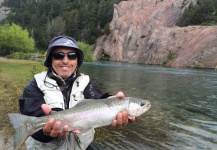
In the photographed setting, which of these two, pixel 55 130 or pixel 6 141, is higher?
pixel 55 130

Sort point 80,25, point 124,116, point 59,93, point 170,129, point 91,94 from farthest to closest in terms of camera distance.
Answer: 1. point 80,25
2. point 170,129
3. point 91,94
4. point 59,93
5. point 124,116

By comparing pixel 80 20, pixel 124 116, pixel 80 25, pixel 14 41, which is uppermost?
pixel 80 20

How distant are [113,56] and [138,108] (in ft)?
305

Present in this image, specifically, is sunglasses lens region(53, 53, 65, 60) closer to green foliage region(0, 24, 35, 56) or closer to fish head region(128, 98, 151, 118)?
fish head region(128, 98, 151, 118)

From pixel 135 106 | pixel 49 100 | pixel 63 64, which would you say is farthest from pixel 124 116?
pixel 63 64

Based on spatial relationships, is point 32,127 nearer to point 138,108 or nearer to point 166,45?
point 138,108

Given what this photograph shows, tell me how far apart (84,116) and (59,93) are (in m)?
0.68

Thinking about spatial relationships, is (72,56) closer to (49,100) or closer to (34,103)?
(49,100)

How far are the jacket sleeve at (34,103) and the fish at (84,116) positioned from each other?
9.4 inches

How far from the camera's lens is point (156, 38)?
277 ft

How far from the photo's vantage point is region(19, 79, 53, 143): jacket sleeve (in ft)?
14.2

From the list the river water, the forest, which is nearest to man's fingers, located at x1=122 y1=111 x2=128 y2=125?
the river water

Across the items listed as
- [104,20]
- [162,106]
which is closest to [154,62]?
[104,20]

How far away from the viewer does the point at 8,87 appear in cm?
1823
